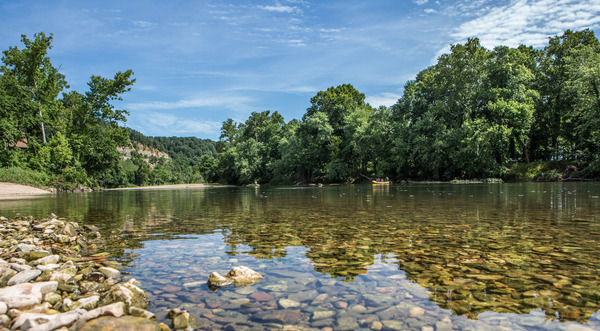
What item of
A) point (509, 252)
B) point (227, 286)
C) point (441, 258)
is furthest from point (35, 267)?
point (509, 252)

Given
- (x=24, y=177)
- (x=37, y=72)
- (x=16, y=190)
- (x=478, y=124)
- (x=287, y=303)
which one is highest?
(x=37, y=72)

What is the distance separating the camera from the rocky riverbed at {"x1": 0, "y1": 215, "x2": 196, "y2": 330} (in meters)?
2.87

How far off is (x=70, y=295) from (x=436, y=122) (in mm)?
52234

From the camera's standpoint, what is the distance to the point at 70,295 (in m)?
3.70

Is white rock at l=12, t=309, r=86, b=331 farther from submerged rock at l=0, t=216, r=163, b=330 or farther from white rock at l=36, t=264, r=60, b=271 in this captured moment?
white rock at l=36, t=264, r=60, b=271

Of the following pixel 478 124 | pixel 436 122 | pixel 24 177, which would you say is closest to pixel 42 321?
pixel 24 177

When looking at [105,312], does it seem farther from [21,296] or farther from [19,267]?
[19,267]

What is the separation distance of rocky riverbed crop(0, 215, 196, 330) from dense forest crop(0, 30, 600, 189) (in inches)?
1717

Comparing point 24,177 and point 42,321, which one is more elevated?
point 24,177

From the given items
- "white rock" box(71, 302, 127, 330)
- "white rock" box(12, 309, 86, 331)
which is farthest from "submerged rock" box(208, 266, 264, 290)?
"white rock" box(12, 309, 86, 331)

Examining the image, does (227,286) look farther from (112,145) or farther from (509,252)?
(112,145)

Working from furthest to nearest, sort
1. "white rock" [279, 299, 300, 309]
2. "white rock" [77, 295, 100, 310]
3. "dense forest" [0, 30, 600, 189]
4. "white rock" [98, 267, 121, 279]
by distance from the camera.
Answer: "dense forest" [0, 30, 600, 189]
"white rock" [98, 267, 121, 279]
"white rock" [279, 299, 300, 309]
"white rock" [77, 295, 100, 310]

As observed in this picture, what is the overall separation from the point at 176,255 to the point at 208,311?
2.80 m

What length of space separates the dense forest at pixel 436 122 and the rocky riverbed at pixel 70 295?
43.6 meters
